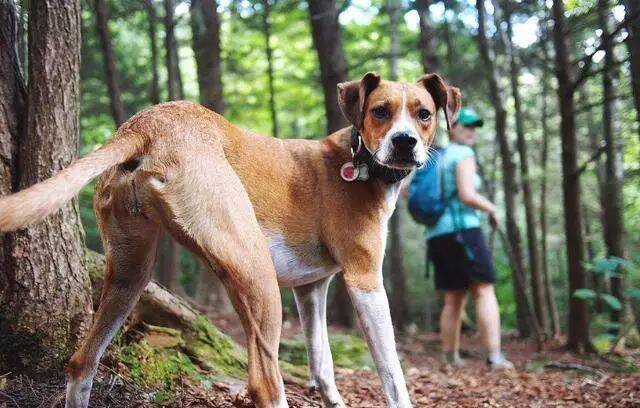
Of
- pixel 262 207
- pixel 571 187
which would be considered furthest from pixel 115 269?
pixel 571 187

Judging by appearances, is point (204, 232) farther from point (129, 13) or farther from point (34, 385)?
point (129, 13)

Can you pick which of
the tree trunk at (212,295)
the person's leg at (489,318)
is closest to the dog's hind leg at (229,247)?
the person's leg at (489,318)

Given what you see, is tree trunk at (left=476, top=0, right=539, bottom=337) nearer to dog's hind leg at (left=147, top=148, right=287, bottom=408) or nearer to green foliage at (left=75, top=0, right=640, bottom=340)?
green foliage at (left=75, top=0, right=640, bottom=340)

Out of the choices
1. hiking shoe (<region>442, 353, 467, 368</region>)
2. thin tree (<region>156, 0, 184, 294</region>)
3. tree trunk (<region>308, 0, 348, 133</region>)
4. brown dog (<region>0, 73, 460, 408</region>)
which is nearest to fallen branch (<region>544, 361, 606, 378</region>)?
hiking shoe (<region>442, 353, 467, 368</region>)

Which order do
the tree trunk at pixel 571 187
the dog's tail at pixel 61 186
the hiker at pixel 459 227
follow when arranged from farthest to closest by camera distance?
1. the tree trunk at pixel 571 187
2. the hiker at pixel 459 227
3. the dog's tail at pixel 61 186

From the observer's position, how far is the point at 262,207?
3.48 metres

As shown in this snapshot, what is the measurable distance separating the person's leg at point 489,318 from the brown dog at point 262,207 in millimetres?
3062

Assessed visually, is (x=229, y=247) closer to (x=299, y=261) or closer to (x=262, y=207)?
(x=262, y=207)

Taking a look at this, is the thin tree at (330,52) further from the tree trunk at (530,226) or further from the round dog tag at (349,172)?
the round dog tag at (349,172)

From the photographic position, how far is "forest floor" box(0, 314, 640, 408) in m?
3.55

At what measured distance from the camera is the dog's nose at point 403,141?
3643 millimetres

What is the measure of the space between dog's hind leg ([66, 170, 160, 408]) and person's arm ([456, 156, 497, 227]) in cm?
397

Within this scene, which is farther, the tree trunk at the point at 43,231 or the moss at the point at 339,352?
the moss at the point at 339,352

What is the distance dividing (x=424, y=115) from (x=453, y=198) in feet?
9.39
